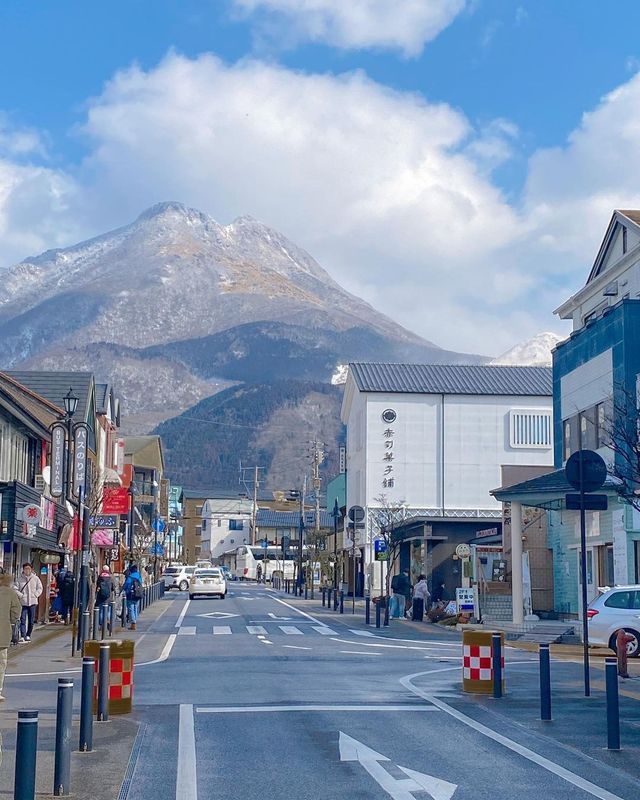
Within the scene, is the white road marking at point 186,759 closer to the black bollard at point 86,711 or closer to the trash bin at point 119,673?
the trash bin at point 119,673

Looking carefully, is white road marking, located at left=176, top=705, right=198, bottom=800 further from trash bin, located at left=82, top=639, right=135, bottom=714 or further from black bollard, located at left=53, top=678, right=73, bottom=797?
black bollard, located at left=53, top=678, right=73, bottom=797

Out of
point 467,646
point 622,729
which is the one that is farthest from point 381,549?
point 622,729

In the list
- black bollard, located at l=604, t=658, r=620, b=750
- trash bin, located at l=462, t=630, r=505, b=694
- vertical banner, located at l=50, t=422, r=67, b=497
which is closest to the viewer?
black bollard, located at l=604, t=658, r=620, b=750

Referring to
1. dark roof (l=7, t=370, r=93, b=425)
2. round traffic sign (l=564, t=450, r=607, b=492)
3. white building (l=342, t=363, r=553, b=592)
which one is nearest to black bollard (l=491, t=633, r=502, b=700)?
round traffic sign (l=564, t=450, r=607, b=492)

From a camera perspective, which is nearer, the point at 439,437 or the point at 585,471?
the point at 585,471

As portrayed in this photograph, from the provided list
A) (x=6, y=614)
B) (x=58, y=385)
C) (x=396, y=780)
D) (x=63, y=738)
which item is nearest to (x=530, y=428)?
(x=58, y=385)

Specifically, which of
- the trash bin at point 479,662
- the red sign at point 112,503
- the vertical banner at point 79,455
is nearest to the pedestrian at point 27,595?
the vertical banner at point 79,455

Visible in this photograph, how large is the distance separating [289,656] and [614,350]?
14.2 m

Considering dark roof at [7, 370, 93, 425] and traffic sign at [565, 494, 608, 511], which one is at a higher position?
dark roof at [7, 370, 93, 425]

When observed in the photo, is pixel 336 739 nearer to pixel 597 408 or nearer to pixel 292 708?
pixel 292 708

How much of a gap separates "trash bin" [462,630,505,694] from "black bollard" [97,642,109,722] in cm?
526

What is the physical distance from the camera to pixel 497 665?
51.8 feet

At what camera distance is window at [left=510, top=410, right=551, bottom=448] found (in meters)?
69.5

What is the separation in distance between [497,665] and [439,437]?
173ft
